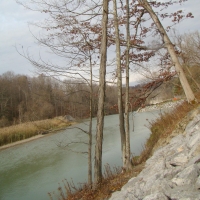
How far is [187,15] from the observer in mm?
6906

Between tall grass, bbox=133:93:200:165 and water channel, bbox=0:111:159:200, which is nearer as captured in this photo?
tall grass, bbox=133:93:200:165

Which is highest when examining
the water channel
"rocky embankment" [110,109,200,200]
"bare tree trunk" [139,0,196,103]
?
"bare tree trunk" [139,0,196,103]

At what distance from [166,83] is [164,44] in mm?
1311

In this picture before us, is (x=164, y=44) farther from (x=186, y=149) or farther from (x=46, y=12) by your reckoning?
(x=186, y=149)

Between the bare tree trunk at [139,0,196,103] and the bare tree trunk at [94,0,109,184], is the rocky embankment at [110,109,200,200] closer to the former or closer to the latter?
the bare tree trunk at [94,0,109,184]

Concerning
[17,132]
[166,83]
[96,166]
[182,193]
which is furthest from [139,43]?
[17,132]

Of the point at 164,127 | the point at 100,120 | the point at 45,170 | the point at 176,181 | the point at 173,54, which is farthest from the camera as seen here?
the point at 45,170

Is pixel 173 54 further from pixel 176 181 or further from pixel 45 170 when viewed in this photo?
pixel 45 170

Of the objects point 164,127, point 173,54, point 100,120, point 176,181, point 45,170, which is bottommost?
point 45,170

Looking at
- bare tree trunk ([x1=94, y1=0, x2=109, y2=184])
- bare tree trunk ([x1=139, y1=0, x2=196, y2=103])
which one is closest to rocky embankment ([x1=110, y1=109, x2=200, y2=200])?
bare tree trunk ([x1=94, y1=0, x2=109, y2=184])

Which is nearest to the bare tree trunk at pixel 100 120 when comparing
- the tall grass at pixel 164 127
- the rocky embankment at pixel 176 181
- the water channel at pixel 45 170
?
the water channel at pixel 45 170

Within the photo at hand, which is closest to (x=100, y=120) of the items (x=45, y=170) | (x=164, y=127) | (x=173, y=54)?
(x=173, y=54)

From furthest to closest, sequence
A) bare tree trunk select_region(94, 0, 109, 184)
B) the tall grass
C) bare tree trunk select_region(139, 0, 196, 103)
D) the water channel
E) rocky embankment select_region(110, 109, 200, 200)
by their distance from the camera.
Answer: the water channel, the tall grass, bare tree trunk select_region(139, 0, 196, 103), bare tree trunk select_region(94, 0, 109, 184), rocky embankment select_region(110, 109, 200, 200)

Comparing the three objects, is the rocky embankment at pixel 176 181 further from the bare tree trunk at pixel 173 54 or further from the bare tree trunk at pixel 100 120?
the bare tree trunk at pixel 173 54
